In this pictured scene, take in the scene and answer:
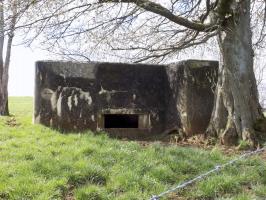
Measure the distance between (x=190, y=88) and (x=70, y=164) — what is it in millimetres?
Answer: 3887

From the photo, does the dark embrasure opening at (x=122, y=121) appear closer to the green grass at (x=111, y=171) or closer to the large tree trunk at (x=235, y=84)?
the large tree trunk at (x=235, y=84)

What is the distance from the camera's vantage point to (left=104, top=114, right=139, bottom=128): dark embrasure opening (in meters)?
11.0

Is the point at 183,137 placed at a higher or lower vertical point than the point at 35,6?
lower

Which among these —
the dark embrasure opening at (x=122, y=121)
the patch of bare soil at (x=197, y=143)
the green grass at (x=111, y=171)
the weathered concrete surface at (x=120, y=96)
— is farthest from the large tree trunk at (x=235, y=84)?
the dark embrasure opening at (x=122, y=121)

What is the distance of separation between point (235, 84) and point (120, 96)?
244cm

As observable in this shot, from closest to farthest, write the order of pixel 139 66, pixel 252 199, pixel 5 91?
pixel 252 199 → pixel 139 66 → pixel 5 91

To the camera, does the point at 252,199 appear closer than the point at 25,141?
Yes

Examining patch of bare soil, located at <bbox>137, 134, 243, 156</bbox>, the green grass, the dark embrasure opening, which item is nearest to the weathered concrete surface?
patch of bare soil, located at <bbox>137, 134, 243, 156</bbox>

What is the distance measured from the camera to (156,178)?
6402mm

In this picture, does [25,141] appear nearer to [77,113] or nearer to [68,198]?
[77,113]

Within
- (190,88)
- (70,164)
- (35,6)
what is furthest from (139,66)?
(70,164)

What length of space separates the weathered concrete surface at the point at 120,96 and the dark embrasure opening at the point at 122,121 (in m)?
0.69

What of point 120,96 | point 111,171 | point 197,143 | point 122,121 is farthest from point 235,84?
point 111,171

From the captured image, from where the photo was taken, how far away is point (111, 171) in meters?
6.58
